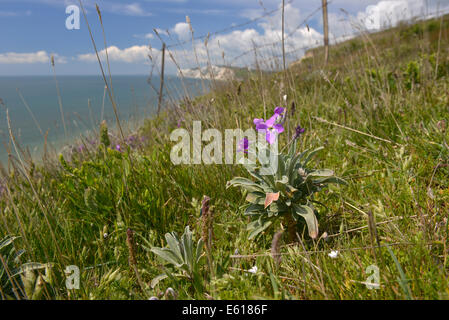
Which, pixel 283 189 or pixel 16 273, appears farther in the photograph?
pixel 283 189

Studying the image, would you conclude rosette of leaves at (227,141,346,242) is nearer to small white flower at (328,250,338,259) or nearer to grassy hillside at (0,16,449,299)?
grassy hillside at (0,16,449,299)

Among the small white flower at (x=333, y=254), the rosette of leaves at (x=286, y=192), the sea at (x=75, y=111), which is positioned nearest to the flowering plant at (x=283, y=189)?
the rosette of leaves at (x=286, y=192)

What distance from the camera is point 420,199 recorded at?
1.58 metres

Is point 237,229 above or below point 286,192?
below

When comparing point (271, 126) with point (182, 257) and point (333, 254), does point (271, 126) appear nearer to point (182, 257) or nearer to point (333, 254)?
point (333, 254)

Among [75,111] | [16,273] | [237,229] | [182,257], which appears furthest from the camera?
[75,111]

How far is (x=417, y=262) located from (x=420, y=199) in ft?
1.99

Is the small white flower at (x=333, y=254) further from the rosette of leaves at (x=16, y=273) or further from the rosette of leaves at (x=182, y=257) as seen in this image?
the rosette of leaves at (x=16, y=273)

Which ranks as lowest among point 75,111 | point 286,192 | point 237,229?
point 237,229

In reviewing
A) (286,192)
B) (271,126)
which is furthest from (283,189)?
(271,126)

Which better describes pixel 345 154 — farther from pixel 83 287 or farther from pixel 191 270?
pixel 83 287

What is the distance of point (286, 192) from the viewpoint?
1.45 m
